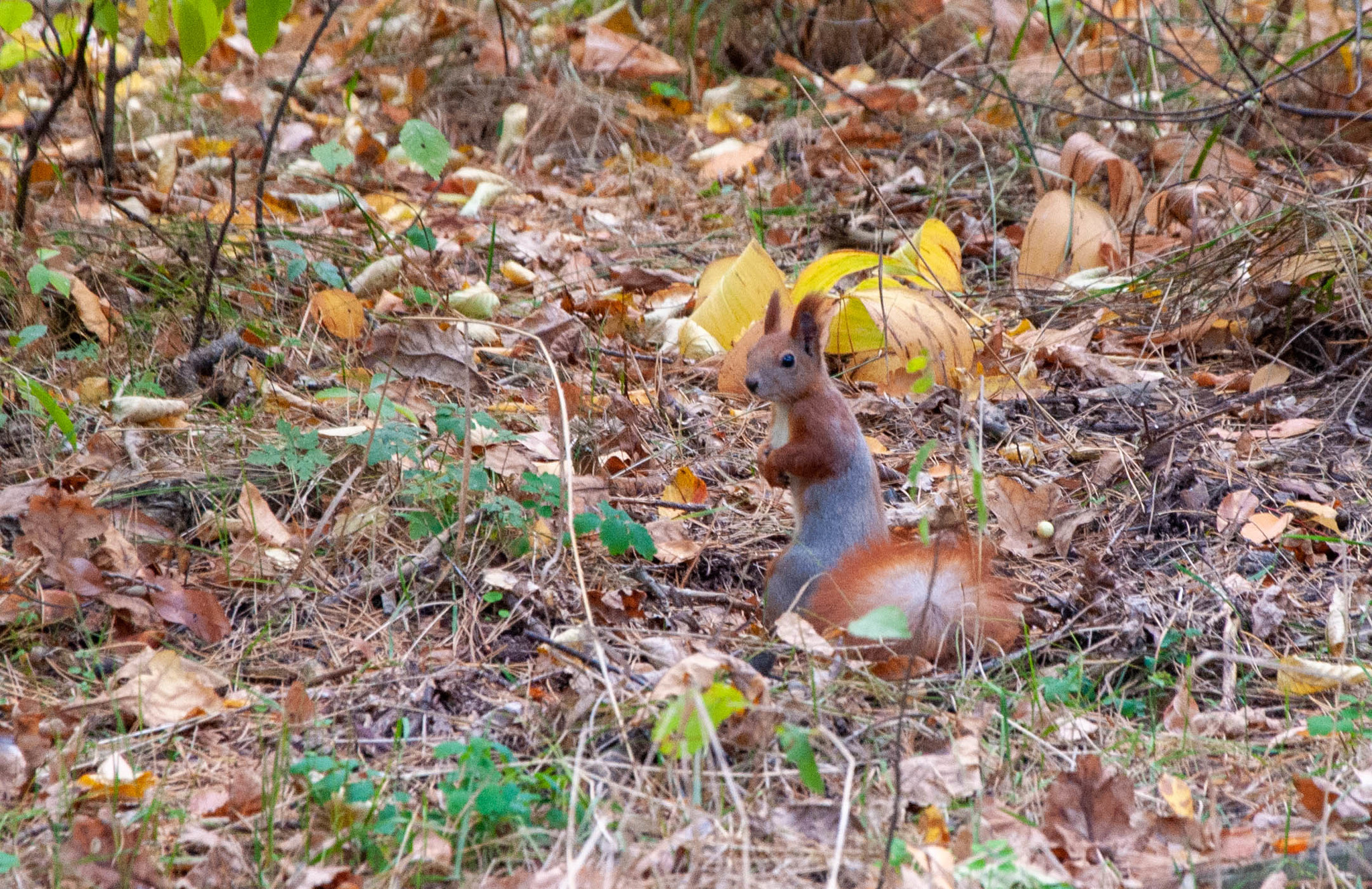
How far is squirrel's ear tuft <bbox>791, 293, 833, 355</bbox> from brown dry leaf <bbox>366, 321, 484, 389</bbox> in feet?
3.22

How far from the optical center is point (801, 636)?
1949 mm

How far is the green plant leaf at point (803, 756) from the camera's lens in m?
1.55

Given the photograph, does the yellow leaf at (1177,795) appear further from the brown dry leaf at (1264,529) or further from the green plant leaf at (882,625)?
the brown dry leaf at (1264,529)

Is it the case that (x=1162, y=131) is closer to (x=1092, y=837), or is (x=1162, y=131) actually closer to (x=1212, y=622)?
(x=1212, y=622)

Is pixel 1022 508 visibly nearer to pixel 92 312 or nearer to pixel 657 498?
pixel 657 498

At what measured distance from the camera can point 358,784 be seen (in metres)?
1.62

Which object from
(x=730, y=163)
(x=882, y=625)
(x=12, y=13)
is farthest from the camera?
(x=730, y=163)

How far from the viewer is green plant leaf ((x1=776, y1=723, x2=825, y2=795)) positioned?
1.55 m

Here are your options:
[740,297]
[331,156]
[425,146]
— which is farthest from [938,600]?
[331,156]

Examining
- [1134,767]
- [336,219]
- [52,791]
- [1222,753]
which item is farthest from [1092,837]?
[336,219]

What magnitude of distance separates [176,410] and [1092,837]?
2102mm

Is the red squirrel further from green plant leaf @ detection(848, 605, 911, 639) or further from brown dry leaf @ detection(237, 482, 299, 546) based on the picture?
brown dry leaf @ detection(237, 482, 299, 546)

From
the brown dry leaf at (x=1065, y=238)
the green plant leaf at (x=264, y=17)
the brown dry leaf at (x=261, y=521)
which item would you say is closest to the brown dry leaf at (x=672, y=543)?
the brown dry leaf at (x=261, y=521)

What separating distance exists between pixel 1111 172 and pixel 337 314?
2572mm
